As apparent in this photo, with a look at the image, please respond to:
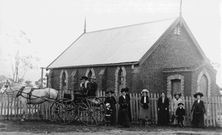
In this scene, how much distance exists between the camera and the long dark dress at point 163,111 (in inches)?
722

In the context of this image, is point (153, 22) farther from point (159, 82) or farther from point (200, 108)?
point (200, 108)

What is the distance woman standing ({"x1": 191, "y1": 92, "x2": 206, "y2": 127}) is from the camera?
56.9 feet

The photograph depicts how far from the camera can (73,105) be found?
16.9 metres

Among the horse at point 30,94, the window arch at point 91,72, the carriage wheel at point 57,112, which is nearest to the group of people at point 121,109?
the carriage wheel at point 57,112

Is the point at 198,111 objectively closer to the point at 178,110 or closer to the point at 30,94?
the point at 178,110

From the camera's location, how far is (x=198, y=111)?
17.4m

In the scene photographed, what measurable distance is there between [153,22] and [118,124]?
15081 mm

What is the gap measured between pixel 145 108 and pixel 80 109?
3.66m

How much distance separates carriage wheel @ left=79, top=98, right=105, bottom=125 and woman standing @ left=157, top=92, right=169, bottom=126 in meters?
3.17

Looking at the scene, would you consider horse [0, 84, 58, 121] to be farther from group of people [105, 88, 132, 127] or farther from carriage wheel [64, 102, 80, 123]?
group of people [105, 88, 132, 127]

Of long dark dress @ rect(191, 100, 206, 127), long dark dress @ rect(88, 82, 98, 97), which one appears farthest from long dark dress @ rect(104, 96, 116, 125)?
long dark dress @ rect(191, 100, 206, 127)

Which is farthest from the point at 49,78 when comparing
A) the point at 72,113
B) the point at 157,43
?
the point at 72,113

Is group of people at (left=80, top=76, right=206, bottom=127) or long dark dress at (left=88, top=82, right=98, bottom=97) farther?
group of people at (left=80, top=76, right=206, bottom=127)

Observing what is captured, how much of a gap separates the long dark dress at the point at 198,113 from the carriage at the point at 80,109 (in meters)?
4.69
